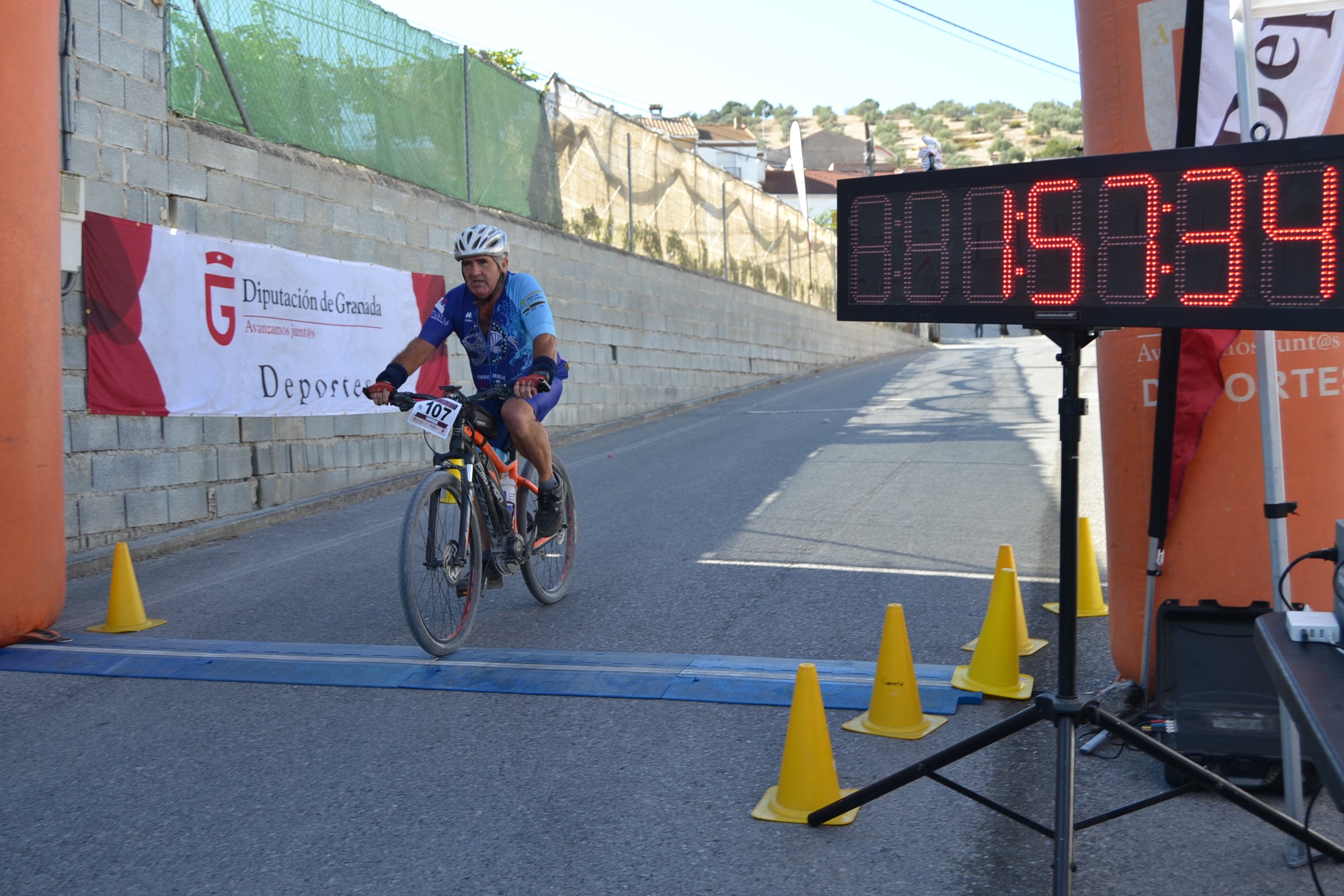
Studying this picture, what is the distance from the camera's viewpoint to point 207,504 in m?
9.48

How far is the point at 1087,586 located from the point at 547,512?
9.74ft

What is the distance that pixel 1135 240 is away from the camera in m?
3.31

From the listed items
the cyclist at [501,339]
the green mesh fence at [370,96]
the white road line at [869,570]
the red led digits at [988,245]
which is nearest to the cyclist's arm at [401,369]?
the cyclist at [501,339]

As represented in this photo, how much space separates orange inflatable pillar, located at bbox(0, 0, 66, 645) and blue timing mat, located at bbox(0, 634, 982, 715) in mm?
409

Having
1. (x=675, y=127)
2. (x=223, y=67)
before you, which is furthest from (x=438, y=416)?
(x=675, y=127)

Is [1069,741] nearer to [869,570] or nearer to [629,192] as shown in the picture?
[869,570]

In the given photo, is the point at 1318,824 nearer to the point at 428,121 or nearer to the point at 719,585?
the point at 719,585

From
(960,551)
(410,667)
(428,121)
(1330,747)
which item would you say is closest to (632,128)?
(428,121)

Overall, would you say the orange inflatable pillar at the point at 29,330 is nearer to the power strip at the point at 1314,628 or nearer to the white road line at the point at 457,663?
the white road line at the point at 457,663

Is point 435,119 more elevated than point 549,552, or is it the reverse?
point 435,119

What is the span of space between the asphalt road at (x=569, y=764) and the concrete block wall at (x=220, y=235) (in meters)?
0.94

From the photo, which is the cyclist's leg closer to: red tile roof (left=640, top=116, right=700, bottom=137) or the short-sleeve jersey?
the short-sleeve jersey

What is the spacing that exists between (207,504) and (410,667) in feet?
16.2

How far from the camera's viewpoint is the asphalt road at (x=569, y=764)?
328 centimetres
